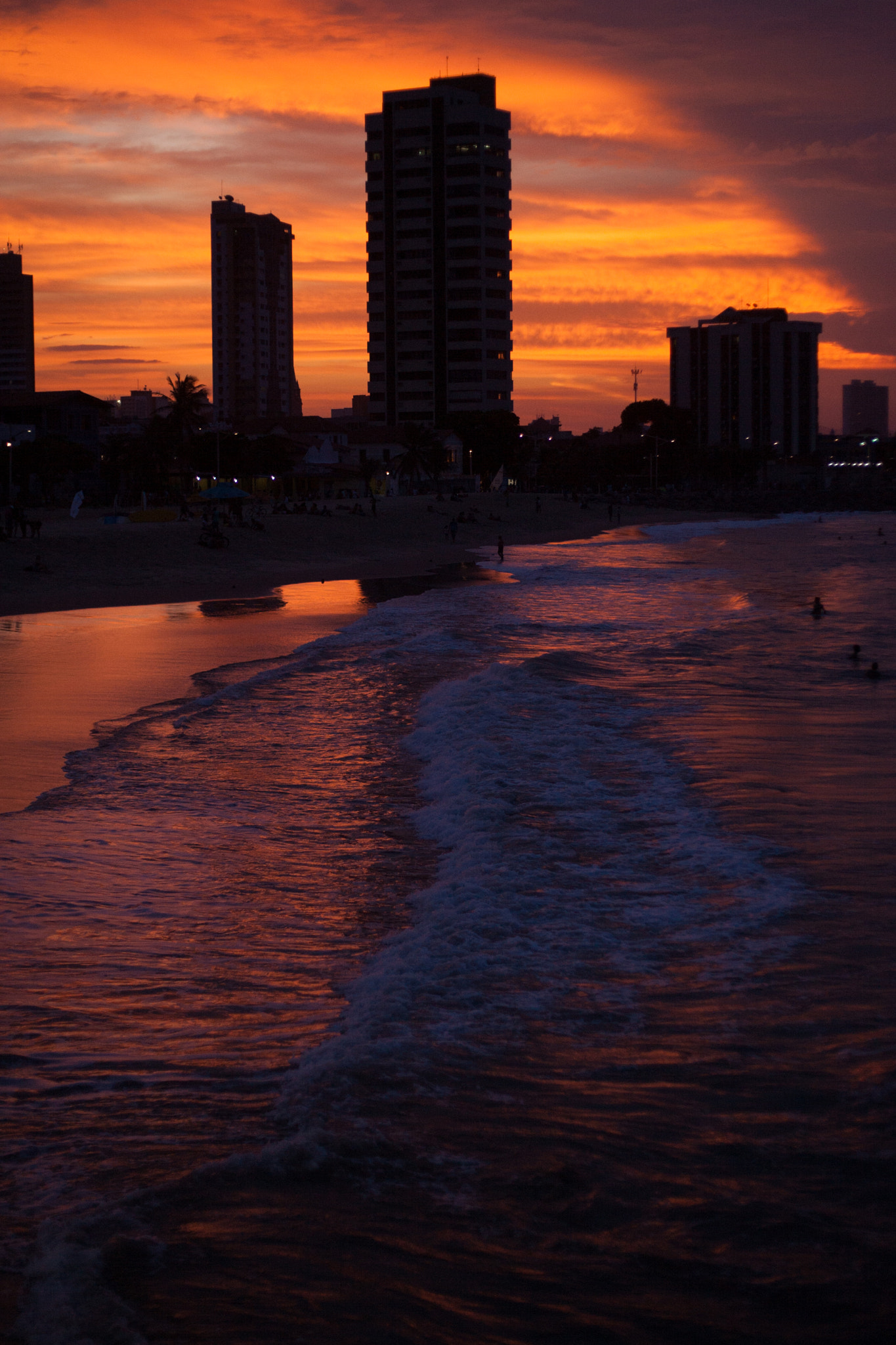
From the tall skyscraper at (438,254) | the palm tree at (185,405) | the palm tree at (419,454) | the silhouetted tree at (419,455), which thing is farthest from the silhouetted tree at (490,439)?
the palm tree at (185,405)

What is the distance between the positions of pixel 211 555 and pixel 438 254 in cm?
10139

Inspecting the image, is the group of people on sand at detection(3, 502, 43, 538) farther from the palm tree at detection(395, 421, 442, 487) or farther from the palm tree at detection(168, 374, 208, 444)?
the palm tree at detection(395, 421, 442, 487)

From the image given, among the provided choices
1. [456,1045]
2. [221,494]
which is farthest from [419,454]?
[456,1045]

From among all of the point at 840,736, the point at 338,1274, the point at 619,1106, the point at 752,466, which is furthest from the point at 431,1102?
the point at 752,466

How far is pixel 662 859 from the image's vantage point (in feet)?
28.6

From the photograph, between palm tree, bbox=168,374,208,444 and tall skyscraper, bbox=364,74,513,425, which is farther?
tall skyscraper, bbox=364,74,513,425

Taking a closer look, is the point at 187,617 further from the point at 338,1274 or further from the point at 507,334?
the point at 507,334

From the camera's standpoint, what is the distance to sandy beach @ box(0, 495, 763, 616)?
36.5 metres

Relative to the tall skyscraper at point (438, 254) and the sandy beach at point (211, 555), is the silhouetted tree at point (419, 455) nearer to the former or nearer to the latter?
the sandy beach at point (211, 555)

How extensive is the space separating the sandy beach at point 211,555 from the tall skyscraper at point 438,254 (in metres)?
65.3

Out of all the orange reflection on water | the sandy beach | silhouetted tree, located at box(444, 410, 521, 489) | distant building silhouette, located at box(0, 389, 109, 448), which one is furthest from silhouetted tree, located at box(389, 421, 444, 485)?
the orange reflection on water

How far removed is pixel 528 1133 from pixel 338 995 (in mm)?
1727

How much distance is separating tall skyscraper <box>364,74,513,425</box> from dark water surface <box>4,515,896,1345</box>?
129m

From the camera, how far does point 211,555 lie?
45.5m
